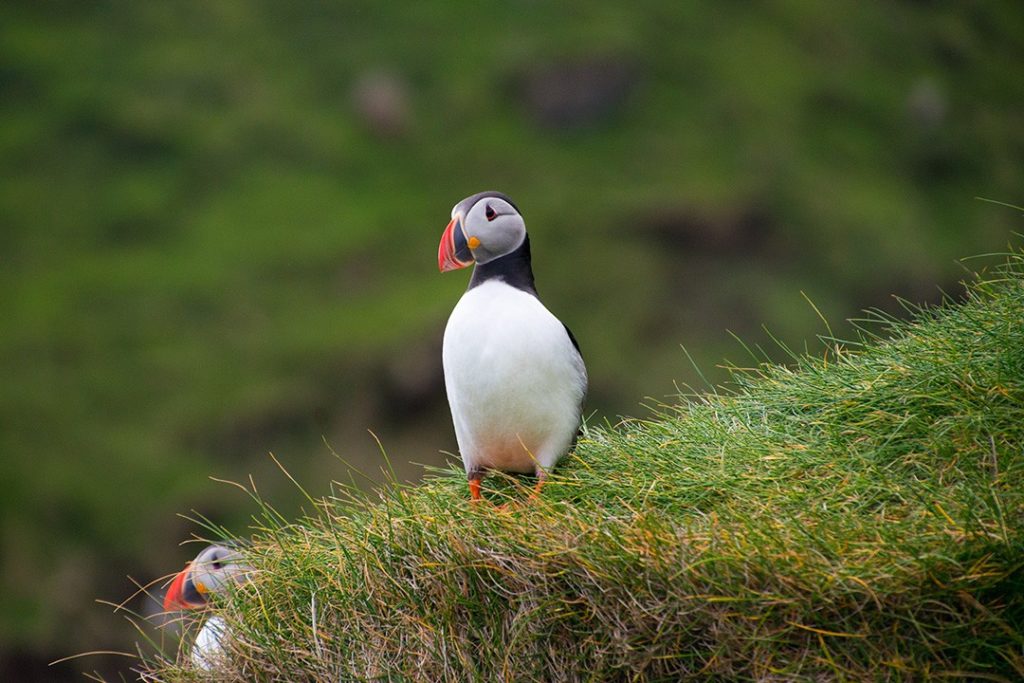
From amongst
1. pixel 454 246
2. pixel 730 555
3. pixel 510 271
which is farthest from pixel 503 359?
pixel 730 555

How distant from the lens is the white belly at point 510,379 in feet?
14.8

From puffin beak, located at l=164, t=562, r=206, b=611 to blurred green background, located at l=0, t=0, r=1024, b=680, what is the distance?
10077 mm

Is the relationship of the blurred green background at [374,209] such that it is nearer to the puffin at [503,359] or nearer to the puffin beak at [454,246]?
the puffin at [503,359]

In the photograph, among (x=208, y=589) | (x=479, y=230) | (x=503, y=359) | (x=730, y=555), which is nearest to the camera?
(x=730, y=555)

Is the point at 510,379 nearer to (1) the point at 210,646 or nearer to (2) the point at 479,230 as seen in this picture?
(2) the point at 479,230

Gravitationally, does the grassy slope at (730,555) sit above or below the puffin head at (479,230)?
below

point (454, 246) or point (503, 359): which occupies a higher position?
point (454, 246)

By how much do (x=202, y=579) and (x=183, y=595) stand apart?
7.3 inches

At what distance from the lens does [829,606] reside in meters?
3.49

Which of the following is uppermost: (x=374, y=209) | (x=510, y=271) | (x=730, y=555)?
(x=510, y=271)

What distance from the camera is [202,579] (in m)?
5.30

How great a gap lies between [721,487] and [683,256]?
1924cm

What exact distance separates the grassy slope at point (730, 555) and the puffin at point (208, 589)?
10cm

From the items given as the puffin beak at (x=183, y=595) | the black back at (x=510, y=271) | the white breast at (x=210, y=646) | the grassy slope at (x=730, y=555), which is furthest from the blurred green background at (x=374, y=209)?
the black back at (x=510, y=271)
